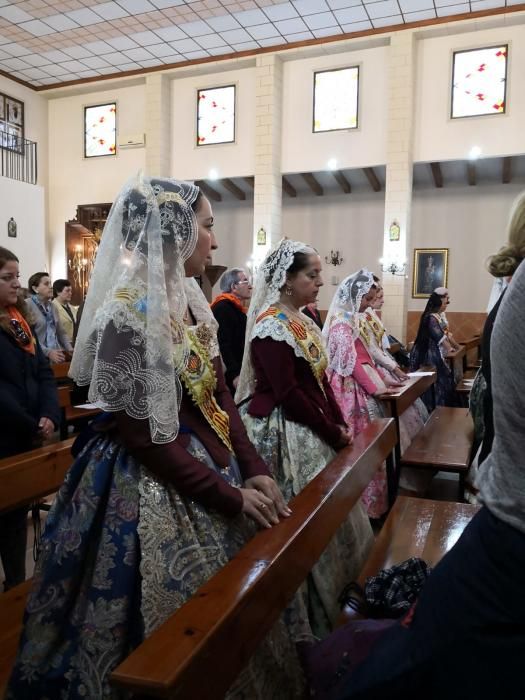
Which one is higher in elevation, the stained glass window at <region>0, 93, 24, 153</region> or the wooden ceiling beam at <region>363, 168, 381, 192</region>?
the stained glass window at <region>0, 93, 24, 153</region>

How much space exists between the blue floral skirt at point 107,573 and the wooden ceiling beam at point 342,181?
12.5m

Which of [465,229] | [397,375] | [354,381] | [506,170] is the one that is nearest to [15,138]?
[465,229]

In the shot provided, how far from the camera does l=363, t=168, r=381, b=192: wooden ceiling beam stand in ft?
42.3

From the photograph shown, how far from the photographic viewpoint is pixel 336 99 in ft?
39.8

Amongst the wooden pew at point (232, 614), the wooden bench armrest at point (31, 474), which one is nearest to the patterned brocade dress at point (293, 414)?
the wooden pew at point (232, 614)

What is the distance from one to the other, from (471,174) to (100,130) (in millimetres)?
8980

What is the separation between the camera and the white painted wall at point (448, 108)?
1066cm

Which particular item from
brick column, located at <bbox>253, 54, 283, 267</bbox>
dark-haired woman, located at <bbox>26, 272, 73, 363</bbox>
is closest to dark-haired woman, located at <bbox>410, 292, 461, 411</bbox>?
dark-haired woman, located at <bbox>26, 272, 73, 363</bbox>

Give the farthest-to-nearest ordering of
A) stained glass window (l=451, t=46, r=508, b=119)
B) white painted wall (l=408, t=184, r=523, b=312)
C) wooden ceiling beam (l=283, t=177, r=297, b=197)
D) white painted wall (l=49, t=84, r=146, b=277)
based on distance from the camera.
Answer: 1. wooden ceiling beam (l=283, t=177, r=297, b=197)
2. white painted wall (l=49, t=84, r=146, b=277)
3. white painted wall (l=408, t=184, r=523, b=312)
4. stained glass window (l=451, t=46, r=508, b=119)

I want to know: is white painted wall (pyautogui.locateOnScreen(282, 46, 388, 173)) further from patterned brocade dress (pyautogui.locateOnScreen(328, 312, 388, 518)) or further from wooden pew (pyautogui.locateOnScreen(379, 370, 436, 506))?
patterned brocade dress (pyautogui.locateOnScreen(328, 312, 388, 518))

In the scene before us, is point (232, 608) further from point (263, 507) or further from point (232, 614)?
point (263, 507)

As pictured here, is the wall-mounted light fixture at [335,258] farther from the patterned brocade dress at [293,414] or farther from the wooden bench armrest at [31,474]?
the wooden bench armrest at [31,474]

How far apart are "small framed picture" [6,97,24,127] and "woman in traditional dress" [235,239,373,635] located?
1379 centimetres

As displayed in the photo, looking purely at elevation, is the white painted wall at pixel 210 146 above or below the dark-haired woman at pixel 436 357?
above
